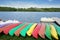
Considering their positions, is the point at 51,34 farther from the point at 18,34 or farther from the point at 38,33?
the point at 18,34

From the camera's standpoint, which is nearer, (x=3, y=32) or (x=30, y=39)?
(x=30, y=39)

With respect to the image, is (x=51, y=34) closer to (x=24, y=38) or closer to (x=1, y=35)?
(x=24, y=38)

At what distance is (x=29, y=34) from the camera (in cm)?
321

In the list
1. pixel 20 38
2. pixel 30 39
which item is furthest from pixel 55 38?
pixel 20 38

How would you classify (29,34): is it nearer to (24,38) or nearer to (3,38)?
(24,38)

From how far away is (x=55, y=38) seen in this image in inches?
119

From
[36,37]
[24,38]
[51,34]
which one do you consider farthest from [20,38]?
[51,34]

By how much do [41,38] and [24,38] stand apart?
33 cm

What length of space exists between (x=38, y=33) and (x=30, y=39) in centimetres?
20

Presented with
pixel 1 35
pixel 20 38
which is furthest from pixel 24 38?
pixel 1 35

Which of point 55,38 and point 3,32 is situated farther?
point 3,32

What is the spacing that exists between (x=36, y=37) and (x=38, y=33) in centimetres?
12

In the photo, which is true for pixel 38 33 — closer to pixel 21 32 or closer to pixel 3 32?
pixel 21 32

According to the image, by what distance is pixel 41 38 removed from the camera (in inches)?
122
